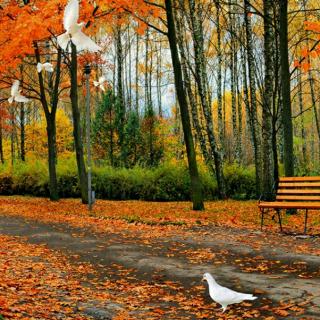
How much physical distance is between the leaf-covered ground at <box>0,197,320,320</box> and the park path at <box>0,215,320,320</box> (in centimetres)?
1

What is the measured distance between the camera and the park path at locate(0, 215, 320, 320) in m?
4.67

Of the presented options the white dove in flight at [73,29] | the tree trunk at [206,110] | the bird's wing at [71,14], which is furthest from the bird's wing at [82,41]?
the tree trunk at [206,110]

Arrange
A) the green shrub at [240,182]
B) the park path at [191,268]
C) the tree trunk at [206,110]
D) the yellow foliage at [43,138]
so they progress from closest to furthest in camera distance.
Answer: the park path at [191,268] → the tree trunk at [206,110] → the green shrub at [240,182] → the yellow foliage at [43,138]

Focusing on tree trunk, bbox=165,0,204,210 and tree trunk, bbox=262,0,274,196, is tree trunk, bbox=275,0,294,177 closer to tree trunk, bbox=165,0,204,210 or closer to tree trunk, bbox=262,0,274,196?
tree trunk, bbox=262,0,274,196

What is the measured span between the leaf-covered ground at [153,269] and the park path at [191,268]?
0.01 meters

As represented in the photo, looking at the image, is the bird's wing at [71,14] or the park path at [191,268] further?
the park path at [191,268]

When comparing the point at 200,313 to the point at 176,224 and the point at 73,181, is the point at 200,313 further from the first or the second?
the point at 73,181

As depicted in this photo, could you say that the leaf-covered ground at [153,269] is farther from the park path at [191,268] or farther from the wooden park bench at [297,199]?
the wooden park bench at [297,199]

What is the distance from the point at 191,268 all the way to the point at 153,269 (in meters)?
0.54

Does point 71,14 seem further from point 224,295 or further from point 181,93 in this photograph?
point 181,93

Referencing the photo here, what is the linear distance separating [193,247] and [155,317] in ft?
12.1

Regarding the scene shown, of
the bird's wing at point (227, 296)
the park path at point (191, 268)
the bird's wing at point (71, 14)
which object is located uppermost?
the bird's wing at point (71, 14)

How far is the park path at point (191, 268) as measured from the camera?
15.3 ft

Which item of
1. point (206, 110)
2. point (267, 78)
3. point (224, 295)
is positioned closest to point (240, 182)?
point (206, 110)
